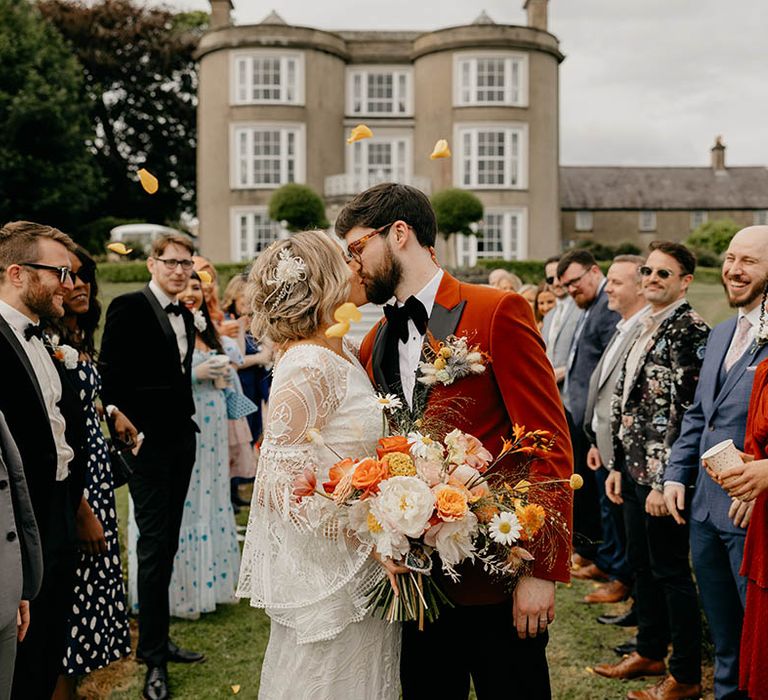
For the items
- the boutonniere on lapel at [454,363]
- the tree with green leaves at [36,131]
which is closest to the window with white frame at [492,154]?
the tree with green leaves at [36,131]

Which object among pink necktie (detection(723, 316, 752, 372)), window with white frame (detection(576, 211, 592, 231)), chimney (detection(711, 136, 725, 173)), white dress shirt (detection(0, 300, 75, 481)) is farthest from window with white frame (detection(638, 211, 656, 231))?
white dress shirt (detection(0, 300, 75, 481))

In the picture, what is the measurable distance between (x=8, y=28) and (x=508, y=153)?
20.2 m

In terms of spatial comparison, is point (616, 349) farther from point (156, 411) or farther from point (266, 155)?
point (266, 155)

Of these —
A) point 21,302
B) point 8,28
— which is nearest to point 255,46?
point 8,28

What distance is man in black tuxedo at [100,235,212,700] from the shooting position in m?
4.97

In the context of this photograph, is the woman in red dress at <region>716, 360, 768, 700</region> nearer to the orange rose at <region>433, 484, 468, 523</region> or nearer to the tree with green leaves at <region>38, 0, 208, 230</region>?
the orange rose at <region>433, 484, 468, 523</region>

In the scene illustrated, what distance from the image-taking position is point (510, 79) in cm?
3309

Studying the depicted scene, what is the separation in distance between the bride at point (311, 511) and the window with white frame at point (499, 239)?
30870 mm

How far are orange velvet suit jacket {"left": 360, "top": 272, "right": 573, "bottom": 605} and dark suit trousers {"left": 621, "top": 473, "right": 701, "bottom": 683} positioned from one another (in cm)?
206

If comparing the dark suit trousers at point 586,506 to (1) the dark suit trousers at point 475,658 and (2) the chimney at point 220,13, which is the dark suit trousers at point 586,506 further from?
(2) the chimney at point 220,13

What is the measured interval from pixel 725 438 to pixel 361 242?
2219mm

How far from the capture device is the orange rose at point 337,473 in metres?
2.66

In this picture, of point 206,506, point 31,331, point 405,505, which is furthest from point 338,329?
point 206,506

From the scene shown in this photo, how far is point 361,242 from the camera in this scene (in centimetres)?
315
